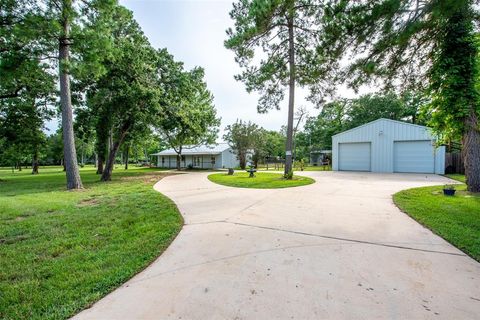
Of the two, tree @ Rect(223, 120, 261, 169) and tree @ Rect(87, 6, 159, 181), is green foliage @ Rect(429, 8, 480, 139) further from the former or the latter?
tree @ Rect(223, 120, 261, 169)

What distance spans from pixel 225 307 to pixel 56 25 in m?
10.7

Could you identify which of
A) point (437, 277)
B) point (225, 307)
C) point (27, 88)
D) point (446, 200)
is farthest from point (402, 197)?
point (27, 88)

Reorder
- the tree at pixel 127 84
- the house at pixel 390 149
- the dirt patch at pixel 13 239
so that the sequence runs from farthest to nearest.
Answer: the house at pixel 390 149 → the tree at pixel 127 84 → the dirt patch at pixel 13 239

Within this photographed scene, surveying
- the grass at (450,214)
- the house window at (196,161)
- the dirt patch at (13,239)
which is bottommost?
the dirt patch at (13,239)

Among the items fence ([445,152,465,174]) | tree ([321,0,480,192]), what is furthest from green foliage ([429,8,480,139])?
fence ([445,152,465,174])

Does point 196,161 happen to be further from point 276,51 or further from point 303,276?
point 303,276

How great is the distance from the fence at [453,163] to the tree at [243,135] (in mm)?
15595

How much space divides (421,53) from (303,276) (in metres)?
7.97

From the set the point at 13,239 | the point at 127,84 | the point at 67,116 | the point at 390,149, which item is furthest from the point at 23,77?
the point at 390,149

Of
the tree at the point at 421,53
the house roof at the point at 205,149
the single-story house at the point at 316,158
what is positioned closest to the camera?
the tree at the point at 421,53

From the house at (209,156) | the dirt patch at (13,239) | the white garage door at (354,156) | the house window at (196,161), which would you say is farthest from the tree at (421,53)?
the house window at (196,161)

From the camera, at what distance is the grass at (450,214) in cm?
343

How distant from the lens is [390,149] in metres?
15.6

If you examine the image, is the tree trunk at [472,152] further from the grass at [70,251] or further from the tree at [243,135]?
the tree at [243,135]
